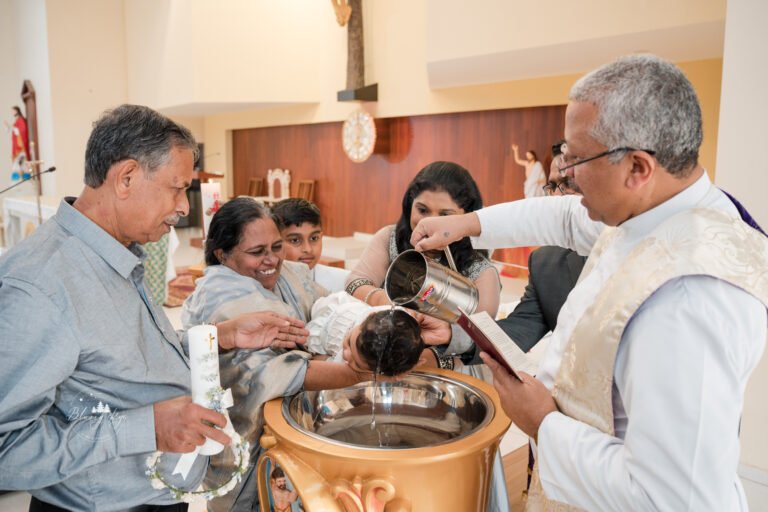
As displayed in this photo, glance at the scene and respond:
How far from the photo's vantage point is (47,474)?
114 centimetres

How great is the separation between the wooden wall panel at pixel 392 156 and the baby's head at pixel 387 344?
466cm

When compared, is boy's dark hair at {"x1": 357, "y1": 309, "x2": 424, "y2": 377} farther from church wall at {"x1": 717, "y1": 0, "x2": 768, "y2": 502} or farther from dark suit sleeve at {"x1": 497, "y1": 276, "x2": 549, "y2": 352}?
church wall at {"x1": 717, "y1": 0, "x2": 768, "y2": 502}

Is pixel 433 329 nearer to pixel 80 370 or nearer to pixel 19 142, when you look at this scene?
pixel 80 370

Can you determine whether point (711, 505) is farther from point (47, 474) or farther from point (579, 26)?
point (579, 26)

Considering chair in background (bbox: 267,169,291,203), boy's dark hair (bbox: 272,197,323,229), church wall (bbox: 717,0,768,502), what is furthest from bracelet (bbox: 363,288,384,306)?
chair in background (bbox: 267,169,291,203)

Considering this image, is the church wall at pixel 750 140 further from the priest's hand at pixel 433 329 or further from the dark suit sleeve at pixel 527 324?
the priest's hand at pixel 433 329

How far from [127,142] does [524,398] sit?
982mm

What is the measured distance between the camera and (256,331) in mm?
1679

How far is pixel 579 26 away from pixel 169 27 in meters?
6.56

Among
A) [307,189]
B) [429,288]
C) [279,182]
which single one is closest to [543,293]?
[429,288]

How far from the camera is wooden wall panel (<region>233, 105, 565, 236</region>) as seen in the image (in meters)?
6.26

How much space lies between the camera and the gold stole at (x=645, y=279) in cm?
95

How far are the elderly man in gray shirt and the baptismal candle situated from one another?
30 millimetres

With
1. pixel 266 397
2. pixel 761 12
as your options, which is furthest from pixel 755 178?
pixel 266 397
